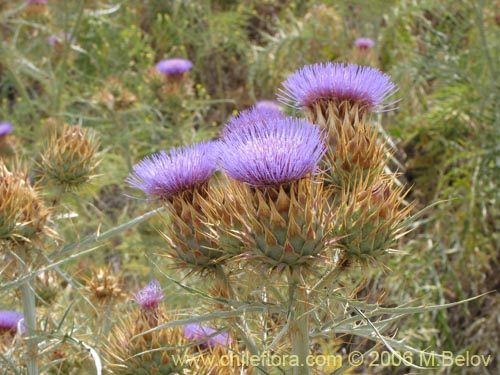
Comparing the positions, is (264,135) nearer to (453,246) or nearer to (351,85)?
(351,85)

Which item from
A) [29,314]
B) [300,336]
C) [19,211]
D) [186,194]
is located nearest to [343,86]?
[186,194]

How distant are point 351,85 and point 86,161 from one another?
4.02ft

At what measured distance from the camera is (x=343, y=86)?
74.1 inches

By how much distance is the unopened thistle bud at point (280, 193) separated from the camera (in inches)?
59.9

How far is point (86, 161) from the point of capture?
265 cm

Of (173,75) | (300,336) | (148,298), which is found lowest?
(300,336)

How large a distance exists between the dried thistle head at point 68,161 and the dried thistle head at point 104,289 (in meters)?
0.38

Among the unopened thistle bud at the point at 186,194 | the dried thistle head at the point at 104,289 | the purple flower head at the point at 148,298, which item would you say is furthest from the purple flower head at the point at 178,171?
the dried thistle head at the point at 104,289

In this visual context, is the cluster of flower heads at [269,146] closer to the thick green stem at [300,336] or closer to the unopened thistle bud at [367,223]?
the unopened thistle bud at [367,223]

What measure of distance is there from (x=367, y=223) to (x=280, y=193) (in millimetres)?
221

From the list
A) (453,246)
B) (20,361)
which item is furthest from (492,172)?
(20,361)

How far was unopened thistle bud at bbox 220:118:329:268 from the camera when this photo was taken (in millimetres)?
1522

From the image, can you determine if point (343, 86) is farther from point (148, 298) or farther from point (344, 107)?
point (148, 298)

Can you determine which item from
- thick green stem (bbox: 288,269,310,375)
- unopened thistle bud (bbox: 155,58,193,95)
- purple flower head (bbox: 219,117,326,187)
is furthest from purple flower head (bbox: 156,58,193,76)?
thick green stem (bbox: 288,269,310,375)
